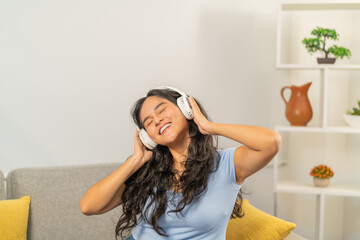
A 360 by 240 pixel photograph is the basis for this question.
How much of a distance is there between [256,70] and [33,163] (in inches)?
62.3

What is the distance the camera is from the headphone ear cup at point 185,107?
1.50m

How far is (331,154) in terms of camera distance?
304 cm

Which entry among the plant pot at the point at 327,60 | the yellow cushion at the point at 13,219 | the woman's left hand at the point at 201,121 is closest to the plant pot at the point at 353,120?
the plant pot at the point at 327,60

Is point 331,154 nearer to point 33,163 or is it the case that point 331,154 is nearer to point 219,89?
point 219,89

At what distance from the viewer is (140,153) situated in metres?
1.63

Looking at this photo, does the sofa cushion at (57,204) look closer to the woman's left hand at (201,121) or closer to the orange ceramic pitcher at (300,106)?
the woman's left hand at (201,121)

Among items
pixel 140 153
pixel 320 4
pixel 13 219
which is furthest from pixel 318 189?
pixel 13 219

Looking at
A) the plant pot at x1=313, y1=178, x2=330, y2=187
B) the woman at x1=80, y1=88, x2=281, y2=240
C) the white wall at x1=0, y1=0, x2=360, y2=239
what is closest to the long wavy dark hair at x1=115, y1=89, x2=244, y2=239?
the woman at x1=80, y1=88, x2=281, y2=240

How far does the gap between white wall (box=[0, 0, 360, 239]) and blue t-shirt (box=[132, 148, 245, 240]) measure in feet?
4.04

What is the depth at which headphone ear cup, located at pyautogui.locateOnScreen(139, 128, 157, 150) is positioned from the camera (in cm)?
159

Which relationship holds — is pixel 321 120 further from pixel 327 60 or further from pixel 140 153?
pixel 140 153

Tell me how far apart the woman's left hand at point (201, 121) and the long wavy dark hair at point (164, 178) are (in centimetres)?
9

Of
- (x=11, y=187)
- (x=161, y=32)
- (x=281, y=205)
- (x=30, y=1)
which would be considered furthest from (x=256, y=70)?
(x=11, y=187)

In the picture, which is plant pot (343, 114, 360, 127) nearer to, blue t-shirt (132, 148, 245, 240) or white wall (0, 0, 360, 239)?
white wall (0, 0, 360, 239)
